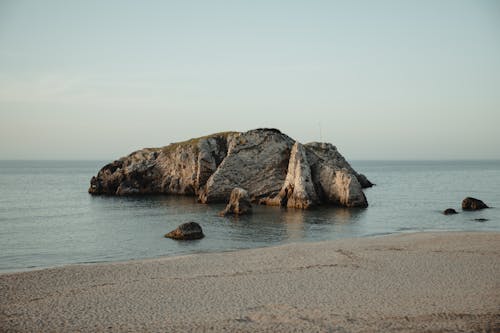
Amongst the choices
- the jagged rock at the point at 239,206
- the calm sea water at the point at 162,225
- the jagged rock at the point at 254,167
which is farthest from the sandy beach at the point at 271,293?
the jagged rock at the point at 254,167

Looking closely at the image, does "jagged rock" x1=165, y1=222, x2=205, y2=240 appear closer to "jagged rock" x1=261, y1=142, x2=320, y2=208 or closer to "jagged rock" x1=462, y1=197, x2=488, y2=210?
"jagged rock" x1=261, y1=142, x2=320, y2=208

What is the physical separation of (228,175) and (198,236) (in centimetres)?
2705

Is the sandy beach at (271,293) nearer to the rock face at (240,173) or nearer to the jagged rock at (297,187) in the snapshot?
the jagged rock at (297,187)

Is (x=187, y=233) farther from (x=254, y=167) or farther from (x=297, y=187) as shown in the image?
(x=254, y=167)

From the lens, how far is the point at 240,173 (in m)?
60.8

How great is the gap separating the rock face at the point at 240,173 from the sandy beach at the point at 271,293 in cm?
2771

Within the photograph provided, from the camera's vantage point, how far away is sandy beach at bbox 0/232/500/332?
15.2 metres

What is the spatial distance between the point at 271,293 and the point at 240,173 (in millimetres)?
42437

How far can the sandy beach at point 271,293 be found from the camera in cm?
1521

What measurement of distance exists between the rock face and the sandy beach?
1091 inches

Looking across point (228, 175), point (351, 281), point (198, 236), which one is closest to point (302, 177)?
point (228, 175)

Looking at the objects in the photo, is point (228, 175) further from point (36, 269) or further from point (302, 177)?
point (36, 269)

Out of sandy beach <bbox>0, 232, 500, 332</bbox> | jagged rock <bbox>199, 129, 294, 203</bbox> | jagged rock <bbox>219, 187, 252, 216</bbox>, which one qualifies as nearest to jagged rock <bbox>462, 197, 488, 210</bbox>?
jagged rock <bbox>199, 129, 294, 203</bbox>

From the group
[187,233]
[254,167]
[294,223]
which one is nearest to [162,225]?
[187,233]
